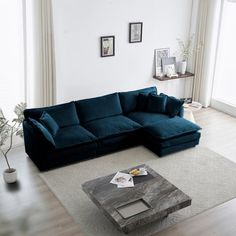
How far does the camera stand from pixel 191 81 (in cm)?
830

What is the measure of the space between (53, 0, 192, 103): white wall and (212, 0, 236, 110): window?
77 cm

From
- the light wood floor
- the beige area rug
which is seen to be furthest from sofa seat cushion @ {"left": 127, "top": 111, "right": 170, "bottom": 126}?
the light wood floor

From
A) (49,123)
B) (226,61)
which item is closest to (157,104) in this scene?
(49,123)

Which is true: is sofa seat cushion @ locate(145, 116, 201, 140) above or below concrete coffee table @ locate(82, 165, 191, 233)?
above

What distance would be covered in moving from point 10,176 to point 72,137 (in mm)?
1079

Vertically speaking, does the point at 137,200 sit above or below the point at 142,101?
below

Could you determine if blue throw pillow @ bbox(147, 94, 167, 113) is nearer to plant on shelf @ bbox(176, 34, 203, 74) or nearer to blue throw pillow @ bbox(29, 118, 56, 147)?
plant on shelf @ bbox(176, 34, 203, 74)

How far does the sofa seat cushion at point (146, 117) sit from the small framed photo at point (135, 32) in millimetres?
1498

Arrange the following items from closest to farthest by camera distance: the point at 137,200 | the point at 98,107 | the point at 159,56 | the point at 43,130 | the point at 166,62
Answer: the point at 137,200
the point at 43,130
the point at 98,107
the point at 159,56
the point at 166,62

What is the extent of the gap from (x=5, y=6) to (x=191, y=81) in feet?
14.5

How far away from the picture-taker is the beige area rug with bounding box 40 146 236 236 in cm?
444

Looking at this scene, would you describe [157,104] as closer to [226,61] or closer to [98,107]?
[98,107]

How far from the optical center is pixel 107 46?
269 inches

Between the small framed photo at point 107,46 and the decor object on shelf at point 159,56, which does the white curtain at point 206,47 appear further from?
the small framed photo at point 107,46
